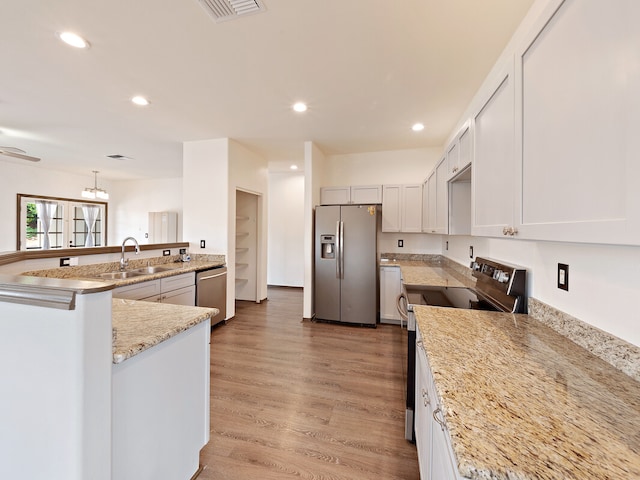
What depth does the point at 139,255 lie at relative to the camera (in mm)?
3240

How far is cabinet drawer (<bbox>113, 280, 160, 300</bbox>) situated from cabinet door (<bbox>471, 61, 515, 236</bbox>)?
293cm

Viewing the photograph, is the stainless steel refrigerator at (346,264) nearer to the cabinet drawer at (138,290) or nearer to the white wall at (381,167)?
the white wall at (381,167)

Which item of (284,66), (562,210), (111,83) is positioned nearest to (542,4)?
(562,210)

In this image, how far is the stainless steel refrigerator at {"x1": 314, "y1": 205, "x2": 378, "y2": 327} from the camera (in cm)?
372

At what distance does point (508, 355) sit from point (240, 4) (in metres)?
2.23

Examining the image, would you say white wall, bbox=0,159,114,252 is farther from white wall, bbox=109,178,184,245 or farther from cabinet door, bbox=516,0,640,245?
cabinet door, bbox=516,0,640,245

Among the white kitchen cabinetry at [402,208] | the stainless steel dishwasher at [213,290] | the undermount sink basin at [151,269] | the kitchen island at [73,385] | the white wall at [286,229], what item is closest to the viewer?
the kitchen island at [73,385]

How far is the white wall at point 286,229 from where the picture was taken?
6.08 m

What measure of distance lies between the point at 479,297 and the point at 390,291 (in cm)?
191

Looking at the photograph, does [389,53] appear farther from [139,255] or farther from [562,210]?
[139,255]

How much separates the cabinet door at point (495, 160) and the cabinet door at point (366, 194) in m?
2.47

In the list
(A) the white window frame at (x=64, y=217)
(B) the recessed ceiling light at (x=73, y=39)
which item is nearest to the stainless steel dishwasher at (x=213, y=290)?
(B) the recessed ceiling light at (x=73, y=39)

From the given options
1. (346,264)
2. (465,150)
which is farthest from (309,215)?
(465,150)

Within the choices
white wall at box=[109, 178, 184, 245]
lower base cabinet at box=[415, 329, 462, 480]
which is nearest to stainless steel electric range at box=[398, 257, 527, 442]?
lower base cabinet at box=[415, 329, 462, 480]
